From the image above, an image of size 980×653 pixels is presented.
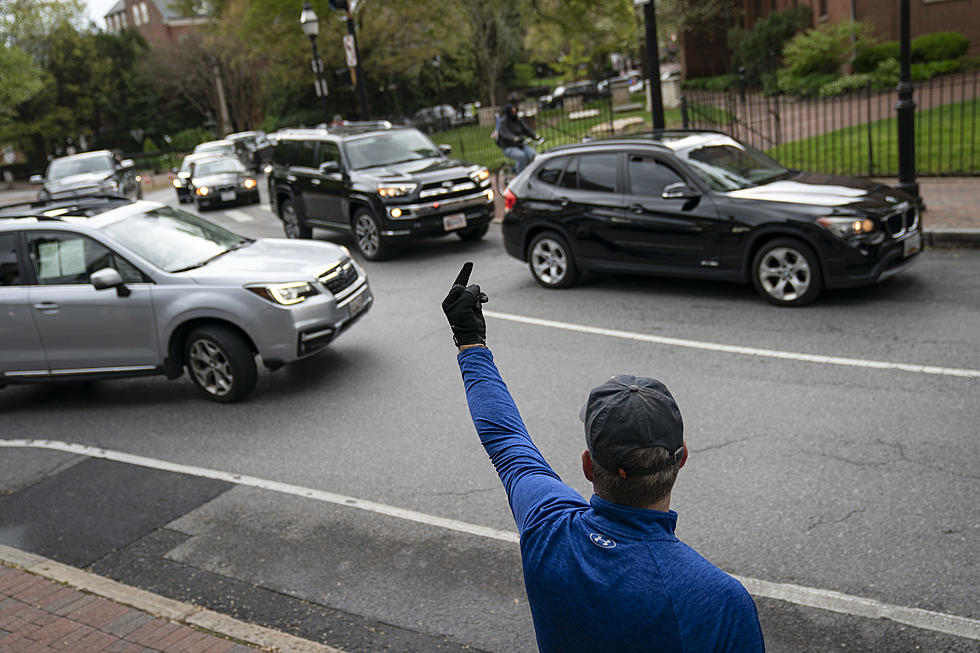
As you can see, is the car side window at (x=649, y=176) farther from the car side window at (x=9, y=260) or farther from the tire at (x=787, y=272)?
the car side window at (x=9, y=260)

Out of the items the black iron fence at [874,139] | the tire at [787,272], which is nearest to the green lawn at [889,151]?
the black iron fence at [874,139]

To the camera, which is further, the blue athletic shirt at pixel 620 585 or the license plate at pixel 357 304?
the license plate at pixel 357 304

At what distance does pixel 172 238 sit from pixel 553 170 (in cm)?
→ 469

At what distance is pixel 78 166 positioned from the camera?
25859 mm

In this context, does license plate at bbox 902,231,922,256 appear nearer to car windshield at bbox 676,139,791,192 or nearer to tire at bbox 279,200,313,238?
car windshield at bbox 676,139,791,192

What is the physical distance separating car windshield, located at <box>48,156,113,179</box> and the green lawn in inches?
731

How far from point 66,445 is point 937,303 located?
8.07 metres

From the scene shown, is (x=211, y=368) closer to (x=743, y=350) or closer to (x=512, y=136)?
(x=743, y=350)

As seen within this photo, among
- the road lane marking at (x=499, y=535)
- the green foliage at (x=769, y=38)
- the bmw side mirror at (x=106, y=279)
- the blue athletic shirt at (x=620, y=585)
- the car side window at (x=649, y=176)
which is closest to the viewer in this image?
the blue athletic shirt at (x=620, y=585)

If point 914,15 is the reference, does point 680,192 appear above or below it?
below

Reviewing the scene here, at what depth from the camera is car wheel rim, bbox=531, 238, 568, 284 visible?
11023 millimetres

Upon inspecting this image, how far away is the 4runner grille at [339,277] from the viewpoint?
332 inches

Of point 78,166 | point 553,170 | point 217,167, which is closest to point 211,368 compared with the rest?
point 553,170

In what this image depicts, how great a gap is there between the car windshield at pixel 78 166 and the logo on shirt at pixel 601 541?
26579mm
